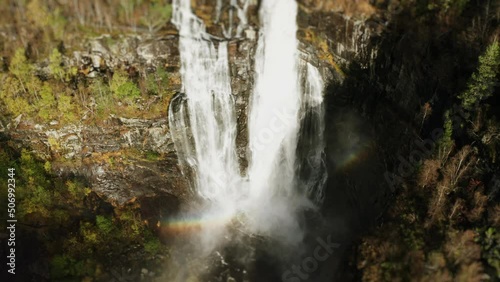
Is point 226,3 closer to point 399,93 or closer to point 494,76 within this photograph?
point 399,93

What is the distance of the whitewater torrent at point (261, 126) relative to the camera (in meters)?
30.0

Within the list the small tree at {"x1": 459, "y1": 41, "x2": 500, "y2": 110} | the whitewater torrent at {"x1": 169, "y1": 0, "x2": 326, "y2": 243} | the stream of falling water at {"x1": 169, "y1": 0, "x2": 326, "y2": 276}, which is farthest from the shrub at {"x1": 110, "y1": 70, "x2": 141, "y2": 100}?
the small tree at {"x1": 459, "y1": 41, "x2": 500, "y2": 110}

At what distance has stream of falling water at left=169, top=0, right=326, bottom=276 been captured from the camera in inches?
1181

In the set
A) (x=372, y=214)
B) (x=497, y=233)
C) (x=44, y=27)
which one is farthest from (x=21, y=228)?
(x=497, y=233)

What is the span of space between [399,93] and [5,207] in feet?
96.2

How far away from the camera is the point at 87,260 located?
30953 mm

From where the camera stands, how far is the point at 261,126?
1352 inches

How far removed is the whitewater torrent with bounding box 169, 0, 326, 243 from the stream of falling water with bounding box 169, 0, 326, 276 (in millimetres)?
69

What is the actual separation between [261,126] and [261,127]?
0.33 ft

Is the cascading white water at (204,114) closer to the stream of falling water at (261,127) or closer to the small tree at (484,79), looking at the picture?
the stream of falling water at (261,127)

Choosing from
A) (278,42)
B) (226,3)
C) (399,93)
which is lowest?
(399,93)

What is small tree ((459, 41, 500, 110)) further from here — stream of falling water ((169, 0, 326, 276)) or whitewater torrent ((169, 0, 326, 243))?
stream of falling water ((169, 0, 326, 276))

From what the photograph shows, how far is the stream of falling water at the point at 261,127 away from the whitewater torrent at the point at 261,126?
69 mm

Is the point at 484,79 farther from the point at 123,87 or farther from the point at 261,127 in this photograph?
the point at 123,87
